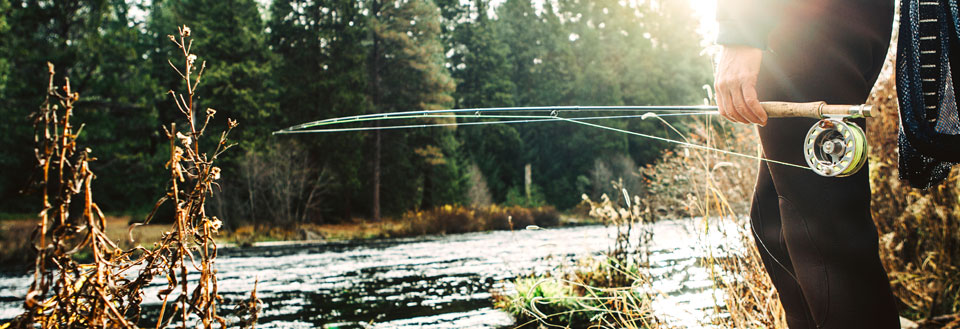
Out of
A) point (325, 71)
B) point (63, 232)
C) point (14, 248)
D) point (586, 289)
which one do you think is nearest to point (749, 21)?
point (63, 232)

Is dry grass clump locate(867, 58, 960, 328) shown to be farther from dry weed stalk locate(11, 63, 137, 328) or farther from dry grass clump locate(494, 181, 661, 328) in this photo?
dry weed stalk locate(11, 63, 137, 328)

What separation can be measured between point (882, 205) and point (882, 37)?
302 centimetres

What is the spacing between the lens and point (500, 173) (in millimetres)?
35969

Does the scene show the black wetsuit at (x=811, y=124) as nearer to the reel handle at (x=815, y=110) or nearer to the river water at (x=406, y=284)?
the reel handle at (x=815, y=110)

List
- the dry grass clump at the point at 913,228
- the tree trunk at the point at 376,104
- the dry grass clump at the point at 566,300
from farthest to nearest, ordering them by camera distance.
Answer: the tree trunk at the point at 376,104
the dry grass clump at the point at 566,300
the dry grass clump at the point at 913,228

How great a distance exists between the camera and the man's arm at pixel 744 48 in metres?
1.26

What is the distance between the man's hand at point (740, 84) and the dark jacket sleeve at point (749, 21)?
2 centimetres

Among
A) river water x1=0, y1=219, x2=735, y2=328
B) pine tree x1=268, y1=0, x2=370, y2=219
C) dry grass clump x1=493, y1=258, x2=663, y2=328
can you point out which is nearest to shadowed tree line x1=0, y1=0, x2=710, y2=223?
pine tree x1=268, y1=0, x2=370, y2=219

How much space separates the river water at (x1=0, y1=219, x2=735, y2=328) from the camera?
4.55 meters

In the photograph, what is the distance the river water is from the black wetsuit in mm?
827

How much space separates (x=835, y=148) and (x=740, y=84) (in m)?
0.22

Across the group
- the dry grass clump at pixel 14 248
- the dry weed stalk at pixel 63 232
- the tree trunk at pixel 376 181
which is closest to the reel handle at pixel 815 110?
the dry weed stalk at pixel 63 232

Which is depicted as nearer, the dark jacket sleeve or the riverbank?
the dark jacket sleeve

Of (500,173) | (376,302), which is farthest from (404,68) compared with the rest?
(376,302)
